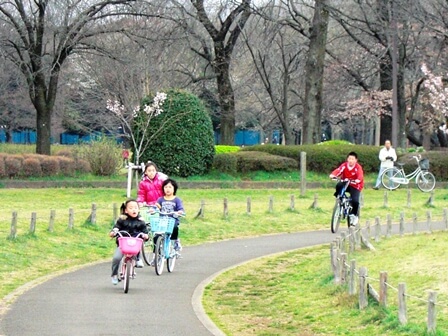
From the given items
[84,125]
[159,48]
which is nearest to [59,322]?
[159,48]

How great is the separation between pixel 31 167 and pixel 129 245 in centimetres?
2136

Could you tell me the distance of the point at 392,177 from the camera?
34625mm

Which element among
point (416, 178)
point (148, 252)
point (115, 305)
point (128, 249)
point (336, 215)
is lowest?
point (115, 305)

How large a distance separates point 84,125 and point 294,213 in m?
42.3

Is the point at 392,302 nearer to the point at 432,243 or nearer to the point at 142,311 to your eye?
the point at 142,311

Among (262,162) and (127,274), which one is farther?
(262,162)

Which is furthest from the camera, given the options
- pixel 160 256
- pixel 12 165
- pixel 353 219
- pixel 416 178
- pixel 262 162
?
pixel 262 162

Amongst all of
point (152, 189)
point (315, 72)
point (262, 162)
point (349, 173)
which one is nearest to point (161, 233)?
point (152, 189)

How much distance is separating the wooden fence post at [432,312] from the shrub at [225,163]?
2641cm

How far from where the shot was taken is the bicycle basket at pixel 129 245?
13.3 m

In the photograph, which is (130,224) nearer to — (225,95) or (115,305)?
(115,305)

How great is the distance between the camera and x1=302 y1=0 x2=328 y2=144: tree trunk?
42.3m

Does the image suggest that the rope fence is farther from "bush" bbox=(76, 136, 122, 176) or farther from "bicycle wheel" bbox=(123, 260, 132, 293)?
"bush" bbox=(76, 136, 122, 176)

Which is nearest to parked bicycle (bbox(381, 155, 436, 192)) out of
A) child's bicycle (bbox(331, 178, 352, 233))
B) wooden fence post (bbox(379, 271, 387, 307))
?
child's bicycle (bbox(331, 178, 352, 233))
